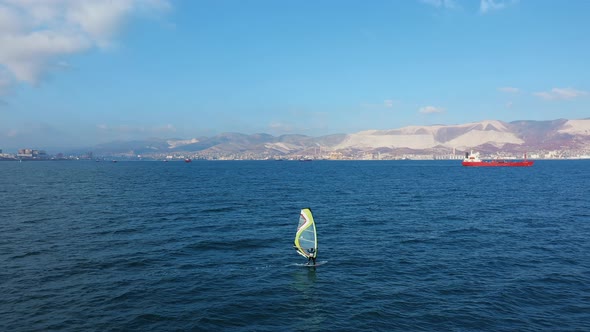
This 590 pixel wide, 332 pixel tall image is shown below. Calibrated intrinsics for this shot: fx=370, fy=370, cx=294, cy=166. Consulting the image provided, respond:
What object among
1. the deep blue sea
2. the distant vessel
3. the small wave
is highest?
the distant vessel

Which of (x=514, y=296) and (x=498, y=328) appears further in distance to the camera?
(x=514, y=296)

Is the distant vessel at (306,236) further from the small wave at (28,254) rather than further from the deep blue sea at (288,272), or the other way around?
the small wave at (28,254)

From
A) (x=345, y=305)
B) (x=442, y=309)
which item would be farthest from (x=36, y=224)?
(x=442, y=309)

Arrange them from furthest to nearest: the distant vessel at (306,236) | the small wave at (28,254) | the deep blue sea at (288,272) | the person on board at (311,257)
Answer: the small wave at (28,254) < the distant vessel at (306,236) < the person on board at (311,257) < the deep blue sea at (288,272)

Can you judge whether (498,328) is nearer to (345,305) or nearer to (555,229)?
(345,305)

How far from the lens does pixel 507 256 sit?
139ft

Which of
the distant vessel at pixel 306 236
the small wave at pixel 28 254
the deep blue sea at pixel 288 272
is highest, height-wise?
the distant vessel at pixel 306 236

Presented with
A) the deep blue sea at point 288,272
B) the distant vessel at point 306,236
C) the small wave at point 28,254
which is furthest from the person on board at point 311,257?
the small wave at point 28,254

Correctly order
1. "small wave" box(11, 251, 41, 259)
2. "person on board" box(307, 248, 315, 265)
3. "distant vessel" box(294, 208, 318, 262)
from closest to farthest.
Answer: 1. "person on board" box(307, 248, 315, 265)
2. "distant vessel" box(294, 208, 318, 262)
3. "small wave" box(11, 251, 41, 259)

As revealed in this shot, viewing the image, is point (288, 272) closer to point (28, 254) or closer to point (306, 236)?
point (306, 236)

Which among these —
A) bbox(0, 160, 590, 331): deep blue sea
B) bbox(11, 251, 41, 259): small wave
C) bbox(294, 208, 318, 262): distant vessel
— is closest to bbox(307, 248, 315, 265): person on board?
bbox(294, 208, 318, 262): distant vessel

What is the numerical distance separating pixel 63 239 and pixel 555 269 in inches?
2312

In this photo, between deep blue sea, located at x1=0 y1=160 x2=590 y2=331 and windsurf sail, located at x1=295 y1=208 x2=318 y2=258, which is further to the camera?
windsurf sail, located at x1=295 y1=208 x2=318 y2=258

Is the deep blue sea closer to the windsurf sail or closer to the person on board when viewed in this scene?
the person on board
